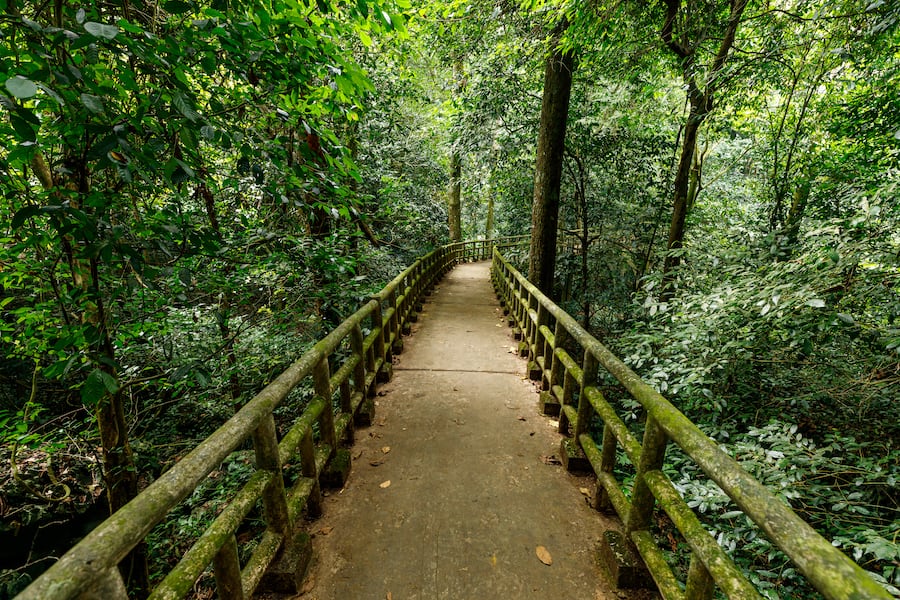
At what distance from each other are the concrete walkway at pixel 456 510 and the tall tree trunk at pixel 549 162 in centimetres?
331

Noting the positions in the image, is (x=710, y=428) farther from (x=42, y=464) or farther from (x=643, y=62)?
(x=42, y=464)

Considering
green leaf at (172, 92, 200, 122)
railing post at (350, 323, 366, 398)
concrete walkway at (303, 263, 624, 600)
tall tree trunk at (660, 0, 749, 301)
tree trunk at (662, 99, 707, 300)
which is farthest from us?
tree trunk at (662, 99, 707, 300)

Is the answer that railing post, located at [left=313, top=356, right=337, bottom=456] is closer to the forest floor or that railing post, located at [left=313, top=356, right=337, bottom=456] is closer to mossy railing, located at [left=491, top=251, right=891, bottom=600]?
the forest floor

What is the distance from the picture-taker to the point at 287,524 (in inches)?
95.7

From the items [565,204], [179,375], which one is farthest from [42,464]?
[565,204]

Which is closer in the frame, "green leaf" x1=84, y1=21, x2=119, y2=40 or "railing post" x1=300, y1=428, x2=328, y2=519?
"green leaf" x1=84, y1=21, x2=119, y2=40

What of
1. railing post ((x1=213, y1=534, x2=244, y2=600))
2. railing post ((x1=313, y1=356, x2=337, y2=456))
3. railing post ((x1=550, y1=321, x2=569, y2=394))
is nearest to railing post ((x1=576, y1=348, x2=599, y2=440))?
railing post ((x1=550, y1=321, x2=569, y2=394))

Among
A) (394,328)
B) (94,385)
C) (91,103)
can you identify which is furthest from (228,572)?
(394,328)

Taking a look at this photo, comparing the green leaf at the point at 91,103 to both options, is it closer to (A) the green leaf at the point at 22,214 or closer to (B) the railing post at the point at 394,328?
(A) the green leaf at the point at 22,214

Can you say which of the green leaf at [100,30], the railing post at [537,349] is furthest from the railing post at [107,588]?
the railing post at [537,349]

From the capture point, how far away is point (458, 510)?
124 inches

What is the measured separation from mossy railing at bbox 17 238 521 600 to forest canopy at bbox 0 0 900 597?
901mm

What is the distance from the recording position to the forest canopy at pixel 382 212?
2545 mm

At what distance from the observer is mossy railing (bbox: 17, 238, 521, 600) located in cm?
112
